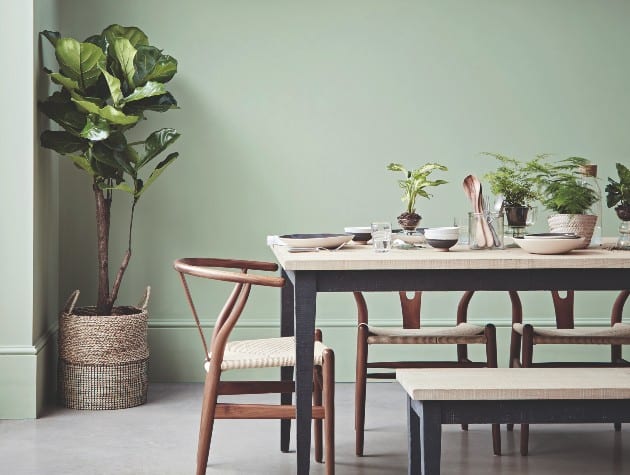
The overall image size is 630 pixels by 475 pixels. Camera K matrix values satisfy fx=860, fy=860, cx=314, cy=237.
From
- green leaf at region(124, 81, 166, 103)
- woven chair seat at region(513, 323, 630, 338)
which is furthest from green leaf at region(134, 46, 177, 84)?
woven chair seat at region(513, 323, 630, 338)

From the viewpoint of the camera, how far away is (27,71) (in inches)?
151

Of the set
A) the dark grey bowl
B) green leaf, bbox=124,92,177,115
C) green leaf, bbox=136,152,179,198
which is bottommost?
the dark grey bowl

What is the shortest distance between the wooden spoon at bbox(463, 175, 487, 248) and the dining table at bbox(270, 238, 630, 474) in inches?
12.6

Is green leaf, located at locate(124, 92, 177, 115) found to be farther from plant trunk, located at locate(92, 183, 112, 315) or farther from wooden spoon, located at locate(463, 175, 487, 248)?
wooden spoon, located at locate(463, 175, 487, 248)

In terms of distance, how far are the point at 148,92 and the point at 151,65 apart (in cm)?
18

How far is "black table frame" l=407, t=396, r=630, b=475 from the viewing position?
7.38 feet

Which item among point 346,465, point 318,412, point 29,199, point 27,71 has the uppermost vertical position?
point 27,71

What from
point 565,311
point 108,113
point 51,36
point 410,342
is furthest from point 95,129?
point 565,311

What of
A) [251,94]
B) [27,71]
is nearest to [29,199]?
[27,71]

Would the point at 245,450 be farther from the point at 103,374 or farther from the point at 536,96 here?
the point at 536,96

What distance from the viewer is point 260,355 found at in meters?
2.86

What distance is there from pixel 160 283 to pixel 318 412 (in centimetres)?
205

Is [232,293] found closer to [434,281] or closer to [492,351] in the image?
[434,281]

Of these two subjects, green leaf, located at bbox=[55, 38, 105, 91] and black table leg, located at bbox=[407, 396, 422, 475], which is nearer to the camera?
black table leg, located at bbox=[407, 396, 422, 475]
